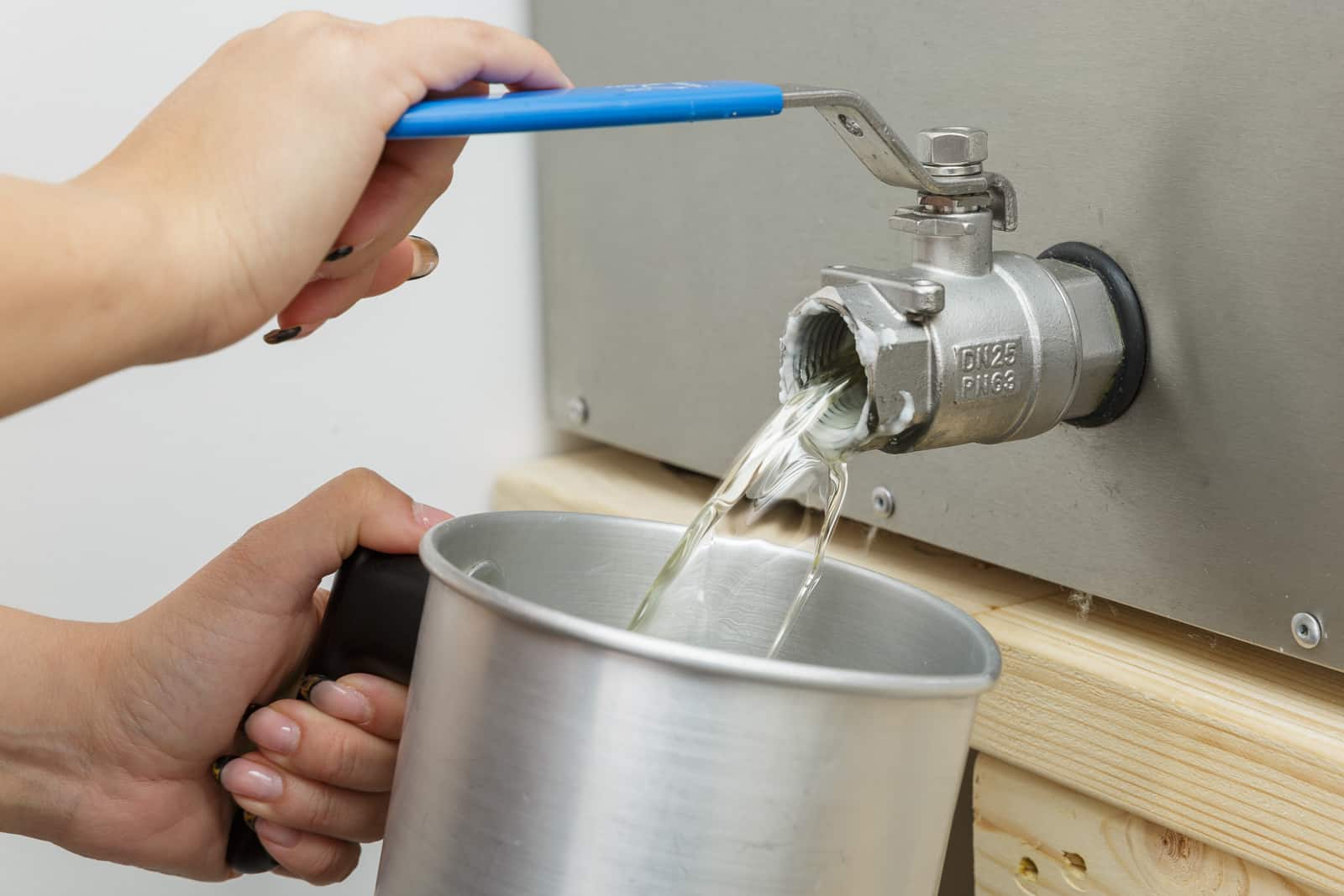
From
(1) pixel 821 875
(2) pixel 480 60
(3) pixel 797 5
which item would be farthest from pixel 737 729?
(3) pixel 797 5

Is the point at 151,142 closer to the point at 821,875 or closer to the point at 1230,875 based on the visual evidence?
the point at 821,875

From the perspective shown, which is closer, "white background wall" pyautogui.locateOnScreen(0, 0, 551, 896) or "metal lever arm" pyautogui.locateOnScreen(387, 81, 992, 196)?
"metal lever arm" pyautogui.locateOnScreen(387, 81, 992, 196)

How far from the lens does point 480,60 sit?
0.37m

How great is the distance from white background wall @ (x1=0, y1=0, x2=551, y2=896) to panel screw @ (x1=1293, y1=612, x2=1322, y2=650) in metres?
0.42

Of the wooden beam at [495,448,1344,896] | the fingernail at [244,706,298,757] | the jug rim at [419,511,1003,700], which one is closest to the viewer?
the jug rim at [419,511,1003,700]

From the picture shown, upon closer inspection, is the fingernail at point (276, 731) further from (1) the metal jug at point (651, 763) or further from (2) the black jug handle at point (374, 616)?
(1) the metal jug at point (651, 763)

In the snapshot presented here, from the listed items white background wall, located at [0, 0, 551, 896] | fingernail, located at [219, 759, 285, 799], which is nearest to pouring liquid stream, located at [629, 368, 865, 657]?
fingernail, located at [219, 759, 285, 799]

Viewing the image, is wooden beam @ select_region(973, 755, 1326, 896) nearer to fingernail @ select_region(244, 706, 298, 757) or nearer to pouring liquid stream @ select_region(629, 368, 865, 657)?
pouring liquid stream @ select_region(629, 368, 865, 657)

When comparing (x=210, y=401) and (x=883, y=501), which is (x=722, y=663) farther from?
(x=210, y=401)

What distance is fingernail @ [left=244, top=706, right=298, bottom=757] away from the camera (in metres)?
0.51

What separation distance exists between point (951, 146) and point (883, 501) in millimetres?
183

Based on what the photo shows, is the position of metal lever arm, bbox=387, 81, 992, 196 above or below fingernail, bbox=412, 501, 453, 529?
above

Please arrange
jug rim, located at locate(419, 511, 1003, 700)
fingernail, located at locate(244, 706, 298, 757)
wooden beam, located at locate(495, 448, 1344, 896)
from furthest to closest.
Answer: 1. fingernail, located at locate(244, 706, 298, 757)
2. wooden beam, located at locate(495, 448, 1344, 896)
3. jug rim, located at locate(419, 511, 1003, 700)

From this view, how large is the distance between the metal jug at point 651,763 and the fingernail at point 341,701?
0.12 metres
